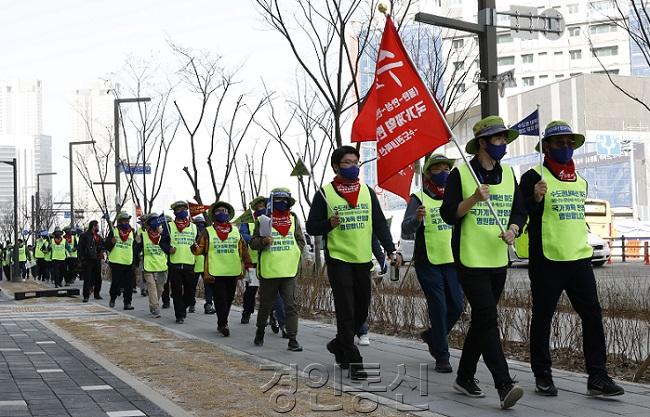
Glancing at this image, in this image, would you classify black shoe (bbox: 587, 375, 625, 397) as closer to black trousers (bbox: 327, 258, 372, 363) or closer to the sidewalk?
the sidewalk

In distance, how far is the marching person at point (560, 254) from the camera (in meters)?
6.52

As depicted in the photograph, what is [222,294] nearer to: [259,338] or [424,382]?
[259,338]

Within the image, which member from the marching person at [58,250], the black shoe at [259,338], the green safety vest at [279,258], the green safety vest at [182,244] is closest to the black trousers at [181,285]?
the green safety vest at [182,244]

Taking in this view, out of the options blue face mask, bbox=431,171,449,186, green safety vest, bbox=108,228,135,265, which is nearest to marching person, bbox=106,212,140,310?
green safety vest, bbox=108,228,135,265

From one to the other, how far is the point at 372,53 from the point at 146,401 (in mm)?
15302

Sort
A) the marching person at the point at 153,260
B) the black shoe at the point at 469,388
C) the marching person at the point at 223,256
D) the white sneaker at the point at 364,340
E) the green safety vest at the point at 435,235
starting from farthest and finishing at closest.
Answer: the marching person at the point at 153,260 → the marching person at the point at 223,256 → the white sneaker at the point at 364,340 → the green safety vest at the point at 435,235 → the black shoe at the point at 469,388

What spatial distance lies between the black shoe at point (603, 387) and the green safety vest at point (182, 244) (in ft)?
29.0

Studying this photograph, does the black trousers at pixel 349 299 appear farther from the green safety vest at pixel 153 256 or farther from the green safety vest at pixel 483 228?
the green safety vest at pixel 153 256

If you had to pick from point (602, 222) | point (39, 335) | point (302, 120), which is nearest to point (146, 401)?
point (39, 335)

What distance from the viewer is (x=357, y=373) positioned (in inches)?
299

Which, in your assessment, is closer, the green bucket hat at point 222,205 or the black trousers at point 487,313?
the black trousers at point 487,313

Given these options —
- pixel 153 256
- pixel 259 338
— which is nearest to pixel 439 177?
pixel 259 338

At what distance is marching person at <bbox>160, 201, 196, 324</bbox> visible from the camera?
566 inches

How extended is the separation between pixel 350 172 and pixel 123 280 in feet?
35.7
